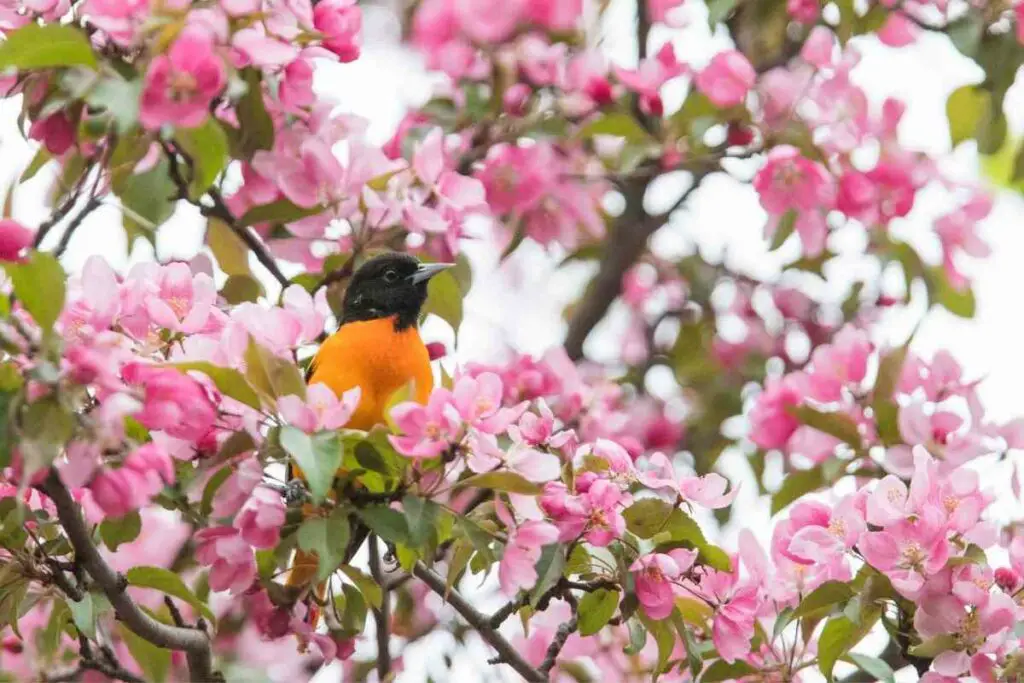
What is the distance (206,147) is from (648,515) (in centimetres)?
97

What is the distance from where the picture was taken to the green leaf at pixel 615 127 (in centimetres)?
367

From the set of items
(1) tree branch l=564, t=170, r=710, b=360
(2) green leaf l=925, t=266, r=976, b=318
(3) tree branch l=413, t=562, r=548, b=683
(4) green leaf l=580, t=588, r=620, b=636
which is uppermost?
(4) green leaf l=580, t=588, r=620, b=636

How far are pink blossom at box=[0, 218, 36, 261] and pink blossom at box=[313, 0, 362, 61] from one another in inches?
26.2

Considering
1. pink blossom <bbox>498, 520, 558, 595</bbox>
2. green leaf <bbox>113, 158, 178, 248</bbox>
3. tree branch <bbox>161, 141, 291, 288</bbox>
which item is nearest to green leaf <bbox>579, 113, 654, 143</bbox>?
tree branch <bbox>161, 141, 291, 288</bbox>

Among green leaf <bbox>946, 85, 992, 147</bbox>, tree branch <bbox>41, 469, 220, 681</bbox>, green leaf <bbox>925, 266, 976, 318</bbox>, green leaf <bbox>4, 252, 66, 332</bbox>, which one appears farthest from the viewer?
green leaf <bbox>925, 266, 976, 318</bbox>

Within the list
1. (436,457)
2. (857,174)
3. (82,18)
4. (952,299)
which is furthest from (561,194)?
(436,457)

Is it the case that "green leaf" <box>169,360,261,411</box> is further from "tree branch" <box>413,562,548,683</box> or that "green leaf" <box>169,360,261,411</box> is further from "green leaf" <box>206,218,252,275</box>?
"green leaf" <box>206,218,252,275</box>

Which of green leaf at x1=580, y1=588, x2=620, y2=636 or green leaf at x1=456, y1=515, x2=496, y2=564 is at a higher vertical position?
green leaf at x1=456, y1=515, x2=496, y2=564

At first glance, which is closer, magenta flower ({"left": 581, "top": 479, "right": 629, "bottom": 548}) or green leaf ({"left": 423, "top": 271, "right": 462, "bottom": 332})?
magenta flower ({"left": 581, "top": 479, "right": 629, "bottom": 548})

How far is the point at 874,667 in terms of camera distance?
260 centimetres

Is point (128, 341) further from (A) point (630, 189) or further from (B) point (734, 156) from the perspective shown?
(A) point (630, 189)

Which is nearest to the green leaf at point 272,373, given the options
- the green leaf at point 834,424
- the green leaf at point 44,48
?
the green leaf at point 44,48

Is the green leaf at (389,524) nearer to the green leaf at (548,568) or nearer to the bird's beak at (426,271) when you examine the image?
the green leaf at (548,568)

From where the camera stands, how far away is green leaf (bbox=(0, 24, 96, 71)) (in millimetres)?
2242
